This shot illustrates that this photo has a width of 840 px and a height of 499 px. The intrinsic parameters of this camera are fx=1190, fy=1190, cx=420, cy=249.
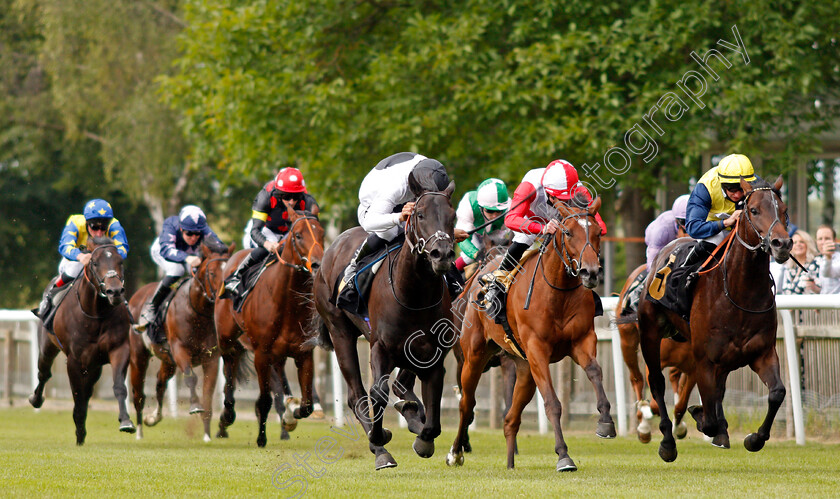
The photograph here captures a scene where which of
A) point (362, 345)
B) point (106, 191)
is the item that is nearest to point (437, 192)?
point (362, 345)

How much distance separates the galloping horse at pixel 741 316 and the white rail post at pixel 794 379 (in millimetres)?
2451

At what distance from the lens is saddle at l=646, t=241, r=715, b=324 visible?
8906 millimetres

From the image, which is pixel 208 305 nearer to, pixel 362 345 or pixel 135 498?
pixel 362 345

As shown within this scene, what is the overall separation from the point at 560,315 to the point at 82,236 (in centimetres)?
670

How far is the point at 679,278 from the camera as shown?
9.02 meters

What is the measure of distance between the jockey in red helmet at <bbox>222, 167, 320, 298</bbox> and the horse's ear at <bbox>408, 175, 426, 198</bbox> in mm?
3117

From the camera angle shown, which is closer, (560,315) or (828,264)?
(560,315)

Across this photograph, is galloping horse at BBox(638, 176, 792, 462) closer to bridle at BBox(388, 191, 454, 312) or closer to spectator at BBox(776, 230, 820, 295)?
bridle at BBox(388, 191, 454, 312)

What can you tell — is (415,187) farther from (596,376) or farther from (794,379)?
(794,379)

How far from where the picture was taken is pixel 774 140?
17.2 meters

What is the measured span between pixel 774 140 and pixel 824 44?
1.94 m

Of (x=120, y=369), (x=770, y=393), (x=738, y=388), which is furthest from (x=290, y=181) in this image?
(x=770, y=393)

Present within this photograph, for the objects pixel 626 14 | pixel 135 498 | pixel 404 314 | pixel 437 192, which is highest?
pixel 626 14

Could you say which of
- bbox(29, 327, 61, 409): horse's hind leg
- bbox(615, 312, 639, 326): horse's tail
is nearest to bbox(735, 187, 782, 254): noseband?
bbox(615, 312, 639, 326): horse's tail
